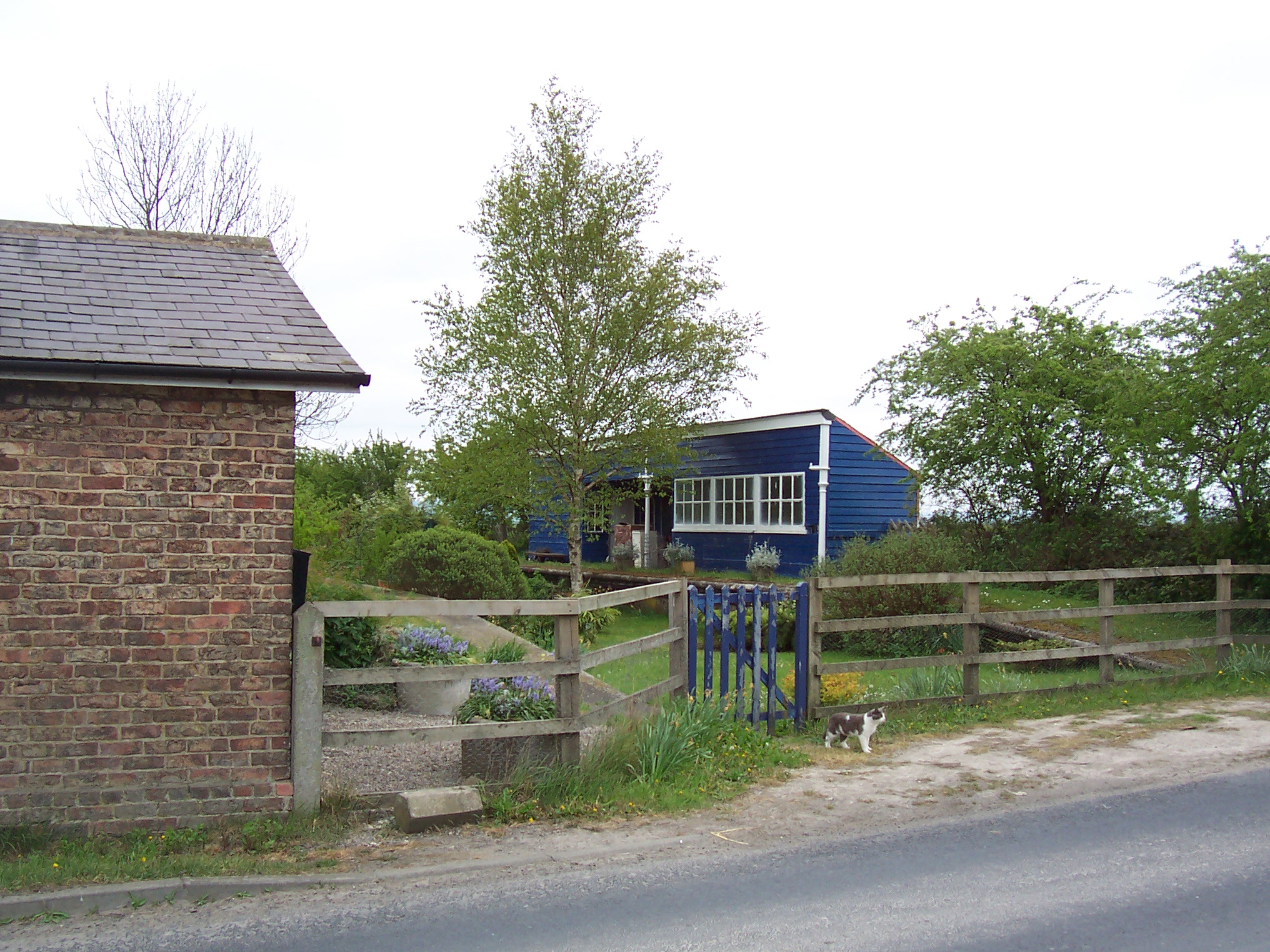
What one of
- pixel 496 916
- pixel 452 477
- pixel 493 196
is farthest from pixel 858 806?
pixel 493 196

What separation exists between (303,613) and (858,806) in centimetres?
371

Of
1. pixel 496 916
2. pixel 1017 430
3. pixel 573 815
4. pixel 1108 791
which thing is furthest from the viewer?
pixel 1017 430

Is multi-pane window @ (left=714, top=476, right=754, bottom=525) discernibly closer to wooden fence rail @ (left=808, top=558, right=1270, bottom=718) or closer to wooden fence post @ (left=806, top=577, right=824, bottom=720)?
wooden fence rail @ (left=808, top=558, right=1270, bottom=718)

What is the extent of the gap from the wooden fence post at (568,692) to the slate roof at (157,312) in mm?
2056

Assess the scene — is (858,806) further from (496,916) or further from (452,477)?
(452,477)

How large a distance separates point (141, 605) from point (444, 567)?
30.7 ft

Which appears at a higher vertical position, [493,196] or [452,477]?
[493,196]

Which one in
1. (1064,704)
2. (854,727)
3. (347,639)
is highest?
(347,639)

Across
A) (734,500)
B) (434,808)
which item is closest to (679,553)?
(734,500)

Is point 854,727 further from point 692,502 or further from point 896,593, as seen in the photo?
point 692,502

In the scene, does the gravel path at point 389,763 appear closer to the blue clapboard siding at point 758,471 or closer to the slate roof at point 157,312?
the slate roof at point 157,312

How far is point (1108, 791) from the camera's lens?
672 centimetres

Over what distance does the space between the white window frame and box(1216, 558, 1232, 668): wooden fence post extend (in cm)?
1107

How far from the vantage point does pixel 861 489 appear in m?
22.2
